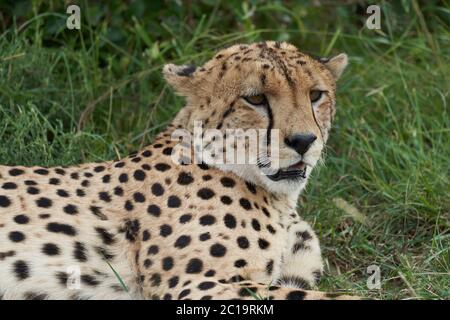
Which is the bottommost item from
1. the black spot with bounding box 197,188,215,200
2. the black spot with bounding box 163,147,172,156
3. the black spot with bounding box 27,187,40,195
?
the black spot with bounding box 27,187,40,195

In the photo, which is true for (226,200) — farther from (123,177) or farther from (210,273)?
(123,177)

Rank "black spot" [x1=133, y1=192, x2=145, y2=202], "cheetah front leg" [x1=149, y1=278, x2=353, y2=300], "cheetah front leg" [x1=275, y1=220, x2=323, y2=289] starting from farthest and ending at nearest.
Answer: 1. "cheetah front leg" [x1=275, y1=220, x2=323, y2=289]
2. "black spot" [x1=133, y1=192, x2=145, y2=202]
3. "cheetah front leg" [x1=149, y1=278, x2=353, y2=300]

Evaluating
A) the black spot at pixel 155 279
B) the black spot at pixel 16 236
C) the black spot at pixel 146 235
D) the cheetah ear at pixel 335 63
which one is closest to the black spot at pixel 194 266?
the black spot at pixel 155 279

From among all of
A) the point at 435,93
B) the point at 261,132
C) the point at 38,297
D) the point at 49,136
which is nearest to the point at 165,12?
the point at 49,136

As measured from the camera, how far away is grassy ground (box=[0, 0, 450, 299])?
483 centimetres

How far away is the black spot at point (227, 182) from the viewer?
4070mm

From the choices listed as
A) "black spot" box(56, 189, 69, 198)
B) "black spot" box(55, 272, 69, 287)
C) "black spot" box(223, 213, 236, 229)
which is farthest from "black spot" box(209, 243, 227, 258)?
"black spot" box(56, 189, 69, 198)

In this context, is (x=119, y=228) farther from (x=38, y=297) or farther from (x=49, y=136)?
(x=49, y=136)

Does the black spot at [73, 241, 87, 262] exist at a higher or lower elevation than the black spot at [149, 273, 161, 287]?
higher

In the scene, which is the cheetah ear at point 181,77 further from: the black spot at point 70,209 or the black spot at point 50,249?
the black spot at point 50,249

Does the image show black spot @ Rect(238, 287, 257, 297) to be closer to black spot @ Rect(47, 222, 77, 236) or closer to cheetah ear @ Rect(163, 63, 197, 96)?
black spot @ Rect(47, 222, 77, 236)

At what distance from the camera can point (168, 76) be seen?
4355mm

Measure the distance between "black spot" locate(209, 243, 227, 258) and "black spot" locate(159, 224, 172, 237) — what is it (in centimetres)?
20

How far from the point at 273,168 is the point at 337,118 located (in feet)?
5.76
